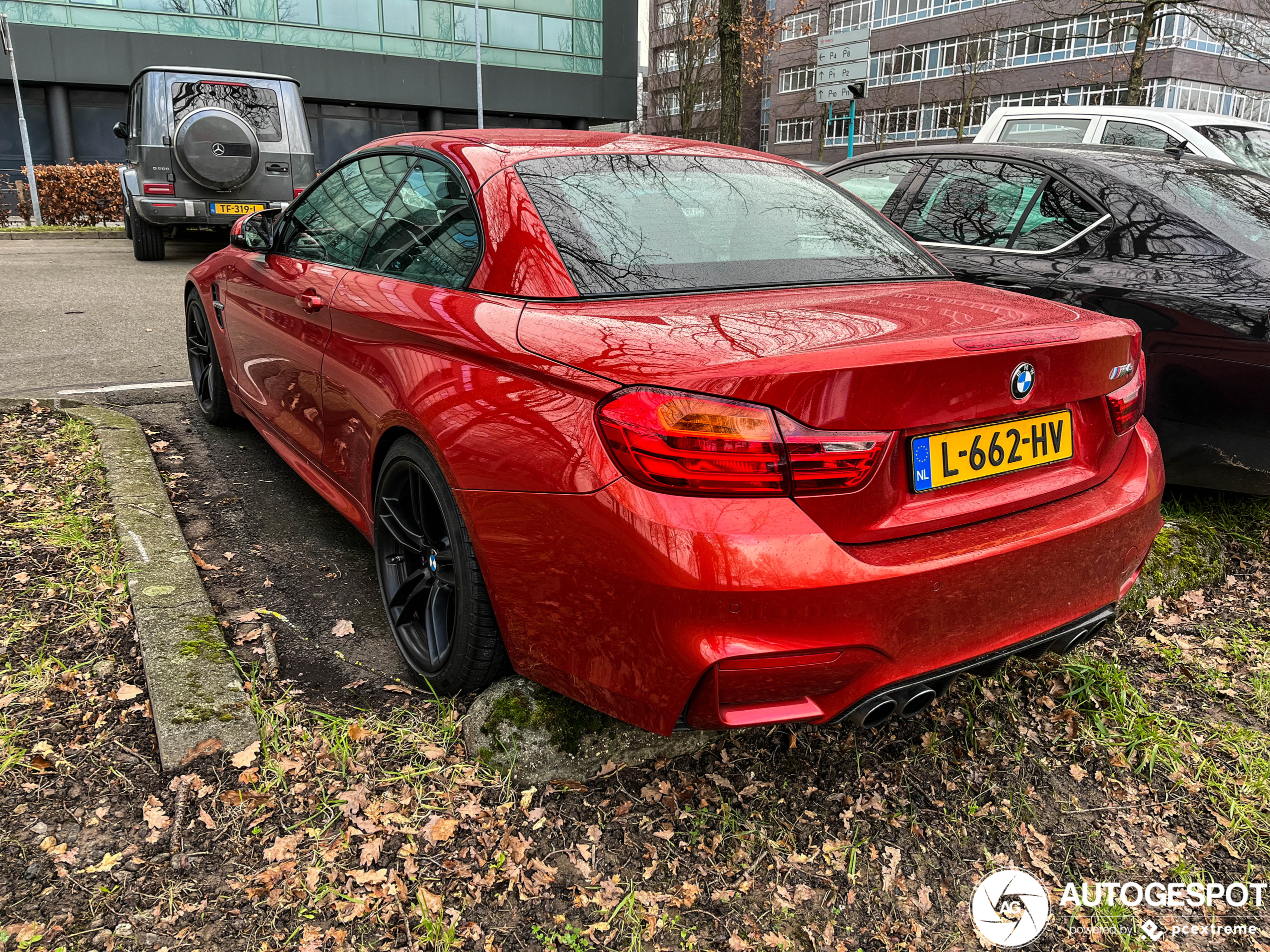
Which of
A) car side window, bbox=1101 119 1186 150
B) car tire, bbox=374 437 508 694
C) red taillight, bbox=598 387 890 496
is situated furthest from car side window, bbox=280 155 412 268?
car side window, bbox=1101 119 1186 150

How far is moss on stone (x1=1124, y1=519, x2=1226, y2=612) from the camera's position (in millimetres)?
3521

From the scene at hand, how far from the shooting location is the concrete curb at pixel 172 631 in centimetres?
244

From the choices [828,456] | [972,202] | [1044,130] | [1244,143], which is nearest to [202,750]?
[828,456]

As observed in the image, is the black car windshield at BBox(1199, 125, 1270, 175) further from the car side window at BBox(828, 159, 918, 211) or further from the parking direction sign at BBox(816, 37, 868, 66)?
the parking direction sign at BBox(816, 37, 868, 66)

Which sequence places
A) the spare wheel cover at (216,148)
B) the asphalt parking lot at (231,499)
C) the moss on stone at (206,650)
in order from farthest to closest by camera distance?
the spare wheel cover at (216,148) < the asphalt parking lot at (231,499) < the moss on stone at (206,650)

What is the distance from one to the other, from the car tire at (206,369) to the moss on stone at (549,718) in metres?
2.83

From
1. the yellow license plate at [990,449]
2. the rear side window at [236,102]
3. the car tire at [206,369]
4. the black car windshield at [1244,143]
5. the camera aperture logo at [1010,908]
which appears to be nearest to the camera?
the yellow license plate at [990,449]

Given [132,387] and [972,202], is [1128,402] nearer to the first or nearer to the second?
[972,202]

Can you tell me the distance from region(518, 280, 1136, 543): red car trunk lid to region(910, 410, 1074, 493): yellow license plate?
0.02 meters

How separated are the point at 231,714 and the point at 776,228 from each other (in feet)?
6.51

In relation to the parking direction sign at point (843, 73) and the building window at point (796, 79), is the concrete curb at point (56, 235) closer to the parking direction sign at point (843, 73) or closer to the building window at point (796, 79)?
the parking direction sign at point (843, 73)

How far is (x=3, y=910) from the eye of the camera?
1932 millimetres

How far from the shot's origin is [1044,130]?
844cm

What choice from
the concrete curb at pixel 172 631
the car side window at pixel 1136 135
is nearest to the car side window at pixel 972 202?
the car side window at pixel 1136 135
